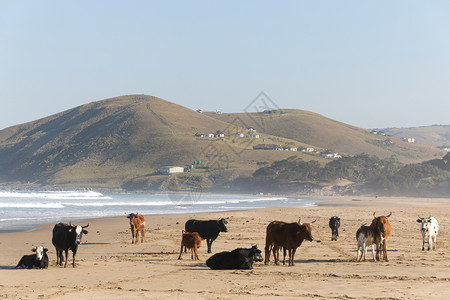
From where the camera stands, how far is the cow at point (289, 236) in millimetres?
17750

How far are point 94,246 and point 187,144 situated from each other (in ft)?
520

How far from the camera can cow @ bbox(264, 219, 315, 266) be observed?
58.2 ft

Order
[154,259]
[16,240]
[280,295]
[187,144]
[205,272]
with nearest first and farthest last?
[280,295], [205,272], [154,259], [16,240], [187,144]

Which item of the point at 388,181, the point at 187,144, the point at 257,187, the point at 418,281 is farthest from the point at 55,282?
the point at 187,144

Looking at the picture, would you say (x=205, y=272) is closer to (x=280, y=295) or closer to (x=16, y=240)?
(x=280, y=295)

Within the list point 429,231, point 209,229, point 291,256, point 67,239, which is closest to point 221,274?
point 291,256

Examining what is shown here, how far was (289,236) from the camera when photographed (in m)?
18.0

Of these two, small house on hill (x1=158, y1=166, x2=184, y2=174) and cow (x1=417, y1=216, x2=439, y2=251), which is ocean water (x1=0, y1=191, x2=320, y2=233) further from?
small house on hill (x1=158, y1=166, x2=184, y2=174)

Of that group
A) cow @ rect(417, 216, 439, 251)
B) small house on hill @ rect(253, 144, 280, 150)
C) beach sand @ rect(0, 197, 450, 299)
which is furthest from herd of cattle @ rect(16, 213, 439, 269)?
small house on hill @ rect(253, 144, 280, 150)

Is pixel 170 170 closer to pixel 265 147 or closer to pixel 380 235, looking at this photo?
pixel 265 147

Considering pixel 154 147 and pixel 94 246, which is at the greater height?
pixel 154 147

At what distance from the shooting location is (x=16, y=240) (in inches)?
993

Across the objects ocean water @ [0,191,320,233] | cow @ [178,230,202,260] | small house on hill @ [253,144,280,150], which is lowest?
cow @ [178,230,202,260]

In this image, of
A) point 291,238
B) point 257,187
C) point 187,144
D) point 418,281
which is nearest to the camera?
point 418,281
